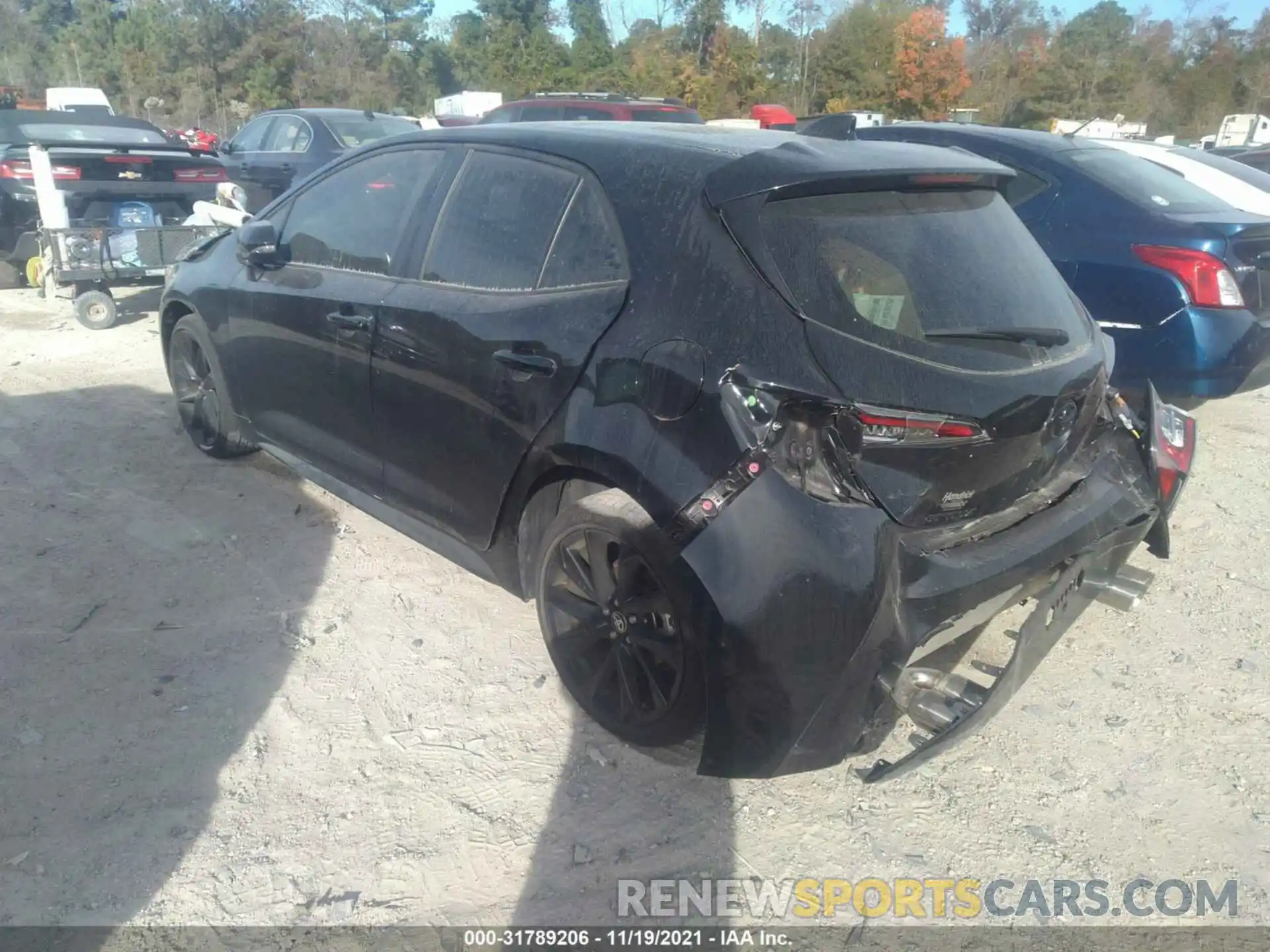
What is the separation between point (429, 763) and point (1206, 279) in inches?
176

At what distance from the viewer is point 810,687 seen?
2484 millimetres

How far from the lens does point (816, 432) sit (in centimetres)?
248

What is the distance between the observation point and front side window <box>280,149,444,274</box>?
3715mm

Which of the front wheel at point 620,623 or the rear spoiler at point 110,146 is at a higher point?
the rear spoiler at point 110,146

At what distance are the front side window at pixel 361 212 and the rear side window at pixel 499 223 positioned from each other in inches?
9.9

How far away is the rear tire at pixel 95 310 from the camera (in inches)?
319

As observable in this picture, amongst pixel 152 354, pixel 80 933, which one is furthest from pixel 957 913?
pixel 152 354

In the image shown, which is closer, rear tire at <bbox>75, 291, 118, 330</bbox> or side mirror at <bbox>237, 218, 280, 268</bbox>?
side mirror at <bbox>237, 218, 280, 268</bbox>

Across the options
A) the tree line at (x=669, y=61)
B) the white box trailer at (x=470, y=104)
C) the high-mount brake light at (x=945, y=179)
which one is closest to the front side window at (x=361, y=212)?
the high-mount brake light at (x=945, y=179)

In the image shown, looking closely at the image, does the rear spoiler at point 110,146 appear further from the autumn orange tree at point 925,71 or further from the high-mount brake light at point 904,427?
the autumn orange tree at point 925,71

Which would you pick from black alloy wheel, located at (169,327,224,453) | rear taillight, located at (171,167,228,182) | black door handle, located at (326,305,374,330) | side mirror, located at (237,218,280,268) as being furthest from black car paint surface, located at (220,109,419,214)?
black door handle, located at (326,305,374,330)

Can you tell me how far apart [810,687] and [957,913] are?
72 centimetres

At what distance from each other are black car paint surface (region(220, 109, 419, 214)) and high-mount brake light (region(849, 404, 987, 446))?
9.92 m

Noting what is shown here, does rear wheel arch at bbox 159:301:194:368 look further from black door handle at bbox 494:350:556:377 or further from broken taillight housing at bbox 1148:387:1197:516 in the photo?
broken taillight housing at bbox 1148:387:1197:516
